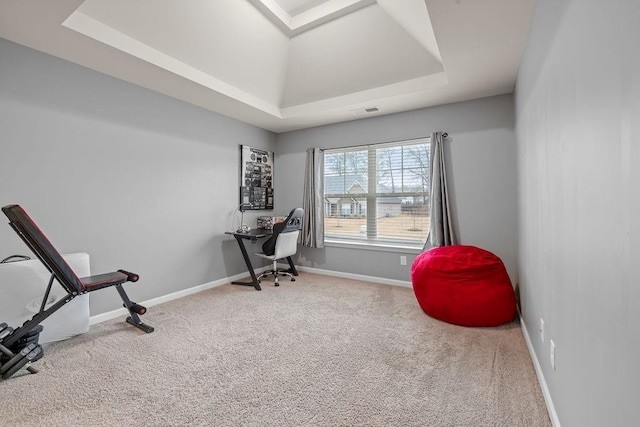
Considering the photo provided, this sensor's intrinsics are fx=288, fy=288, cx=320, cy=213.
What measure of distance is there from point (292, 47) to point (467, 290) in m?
3.21

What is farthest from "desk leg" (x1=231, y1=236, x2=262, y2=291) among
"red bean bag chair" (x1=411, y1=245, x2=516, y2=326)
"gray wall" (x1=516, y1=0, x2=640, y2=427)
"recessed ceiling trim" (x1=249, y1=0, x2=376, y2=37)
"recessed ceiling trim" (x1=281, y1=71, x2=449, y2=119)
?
→ "gray wall" (x1=516, y1=0, x2=640, y2=427)

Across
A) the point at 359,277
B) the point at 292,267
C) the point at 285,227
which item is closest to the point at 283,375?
the point at 285,227

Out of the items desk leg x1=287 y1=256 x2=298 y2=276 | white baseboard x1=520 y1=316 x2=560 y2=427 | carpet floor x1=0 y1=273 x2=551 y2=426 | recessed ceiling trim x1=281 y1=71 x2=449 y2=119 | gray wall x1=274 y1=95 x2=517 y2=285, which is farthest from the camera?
desk leg x1=287 y1=256 x2=298 y2=276

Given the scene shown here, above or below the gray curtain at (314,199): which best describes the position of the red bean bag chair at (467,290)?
below

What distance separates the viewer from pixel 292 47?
3387mm

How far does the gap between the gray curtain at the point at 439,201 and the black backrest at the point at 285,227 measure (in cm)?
175

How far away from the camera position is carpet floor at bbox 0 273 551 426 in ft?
5.00

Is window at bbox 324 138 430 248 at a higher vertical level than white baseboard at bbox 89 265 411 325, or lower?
higher

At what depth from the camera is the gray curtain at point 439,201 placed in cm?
343

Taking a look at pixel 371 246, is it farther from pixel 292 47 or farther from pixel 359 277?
pixel 292 47

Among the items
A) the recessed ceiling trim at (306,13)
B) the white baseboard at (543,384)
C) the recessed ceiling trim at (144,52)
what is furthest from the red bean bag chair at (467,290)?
the recessed ceiling trim at (144,52)

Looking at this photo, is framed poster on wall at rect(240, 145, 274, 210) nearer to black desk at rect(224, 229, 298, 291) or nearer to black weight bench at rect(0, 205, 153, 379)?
black desk at rect(224, 229, 298, 291)

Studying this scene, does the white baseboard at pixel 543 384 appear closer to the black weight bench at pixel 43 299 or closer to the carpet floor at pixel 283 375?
the carpet floor at pixel 283 375

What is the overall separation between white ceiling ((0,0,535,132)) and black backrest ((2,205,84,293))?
4.43 feet
